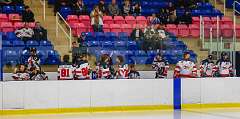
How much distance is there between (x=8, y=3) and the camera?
42.4 ft

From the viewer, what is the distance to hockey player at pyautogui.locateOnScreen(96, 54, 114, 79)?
1025cm

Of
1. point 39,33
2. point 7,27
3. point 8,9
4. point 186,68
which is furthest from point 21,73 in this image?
point 8,9

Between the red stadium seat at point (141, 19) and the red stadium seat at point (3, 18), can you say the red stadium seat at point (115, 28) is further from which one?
the red stadium seat at point (3, 18)

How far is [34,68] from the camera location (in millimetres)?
9984

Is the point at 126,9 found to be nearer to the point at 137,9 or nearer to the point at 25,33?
the point at 137,9

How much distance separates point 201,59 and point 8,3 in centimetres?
490

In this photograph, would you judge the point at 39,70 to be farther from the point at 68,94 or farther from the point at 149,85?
the point at 149,85

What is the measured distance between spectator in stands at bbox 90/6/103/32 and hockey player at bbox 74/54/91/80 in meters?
2.17

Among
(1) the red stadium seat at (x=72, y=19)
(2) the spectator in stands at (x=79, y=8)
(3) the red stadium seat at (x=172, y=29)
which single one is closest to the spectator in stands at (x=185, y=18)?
(3) the red stadium seat at (x=172, y=29)

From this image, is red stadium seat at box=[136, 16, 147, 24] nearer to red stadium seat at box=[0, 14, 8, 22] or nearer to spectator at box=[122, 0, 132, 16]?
spectator at box=[122, 0, 132, 16]

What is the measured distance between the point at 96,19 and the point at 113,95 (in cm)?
309

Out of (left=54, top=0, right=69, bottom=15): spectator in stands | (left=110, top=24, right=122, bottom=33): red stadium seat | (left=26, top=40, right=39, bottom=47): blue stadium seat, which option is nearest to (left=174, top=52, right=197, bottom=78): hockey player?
(left=110, top=24, right=122, bottom=33): red stadium seat

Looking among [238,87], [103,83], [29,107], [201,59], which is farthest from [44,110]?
[238,87]

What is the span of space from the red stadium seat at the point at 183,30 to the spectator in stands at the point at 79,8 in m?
2.34
